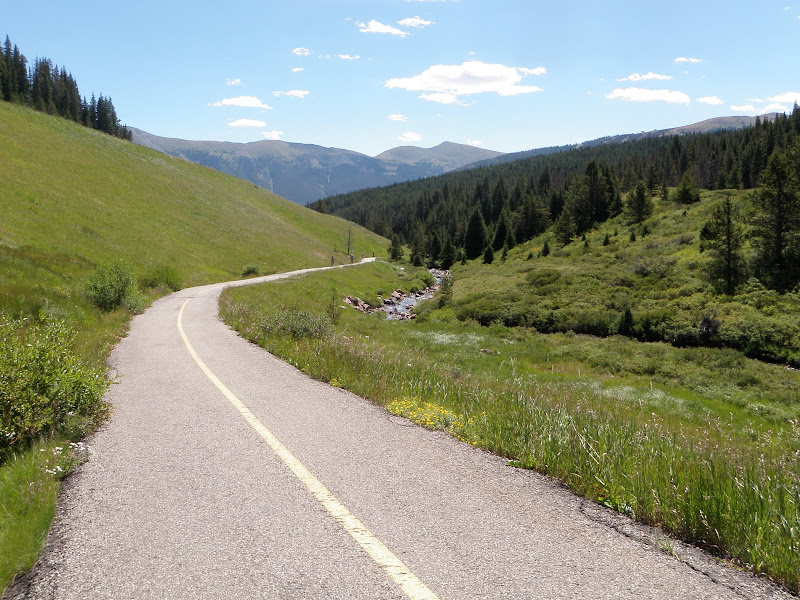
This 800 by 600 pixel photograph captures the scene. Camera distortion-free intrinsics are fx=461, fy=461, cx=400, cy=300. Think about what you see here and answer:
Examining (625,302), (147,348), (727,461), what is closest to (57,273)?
(147,348)

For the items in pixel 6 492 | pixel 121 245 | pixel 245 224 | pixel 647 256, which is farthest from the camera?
pixel 245 224

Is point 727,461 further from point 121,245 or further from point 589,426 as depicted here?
point 121,245

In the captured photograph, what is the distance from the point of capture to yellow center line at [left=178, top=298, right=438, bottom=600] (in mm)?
3266

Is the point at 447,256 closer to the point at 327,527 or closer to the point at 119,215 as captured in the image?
the point at 119,215

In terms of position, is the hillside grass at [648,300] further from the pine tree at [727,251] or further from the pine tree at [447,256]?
the pine tree at [447,256]

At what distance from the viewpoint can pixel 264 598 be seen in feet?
10.4

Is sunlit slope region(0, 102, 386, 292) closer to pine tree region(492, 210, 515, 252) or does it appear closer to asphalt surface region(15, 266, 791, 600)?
asphalt surface region(15, 266, 791, 600)

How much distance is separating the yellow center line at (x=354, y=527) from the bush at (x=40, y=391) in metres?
2.39

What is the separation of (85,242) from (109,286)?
1814 cm

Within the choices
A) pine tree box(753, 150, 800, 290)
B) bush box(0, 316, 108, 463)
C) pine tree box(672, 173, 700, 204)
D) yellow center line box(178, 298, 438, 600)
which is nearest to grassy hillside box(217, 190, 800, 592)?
yellow center line box(178, 298, 438, 600)

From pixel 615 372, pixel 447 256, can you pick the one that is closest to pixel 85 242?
pixel 615 372

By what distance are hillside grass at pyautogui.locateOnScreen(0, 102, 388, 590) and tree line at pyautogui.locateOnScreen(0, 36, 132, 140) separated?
18.9 meters

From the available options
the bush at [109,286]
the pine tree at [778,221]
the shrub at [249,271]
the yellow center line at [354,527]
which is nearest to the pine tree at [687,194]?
the pine tree at [778,221]

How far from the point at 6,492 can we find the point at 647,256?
63.7 metres
